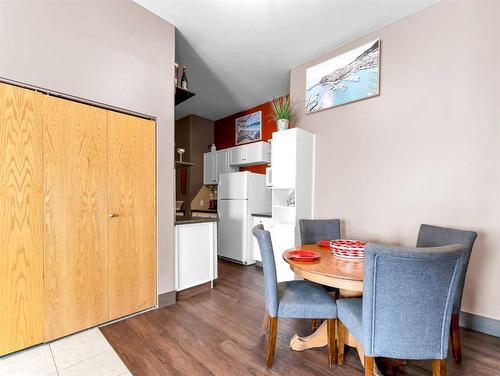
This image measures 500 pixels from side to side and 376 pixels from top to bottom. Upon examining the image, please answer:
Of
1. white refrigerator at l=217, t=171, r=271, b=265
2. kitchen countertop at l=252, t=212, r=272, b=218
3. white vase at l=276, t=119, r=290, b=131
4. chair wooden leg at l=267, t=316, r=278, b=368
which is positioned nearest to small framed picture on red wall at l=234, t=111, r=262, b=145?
white refrigerator at l=217, t=171, r=271, b=265

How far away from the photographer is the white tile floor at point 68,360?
1.59 metres

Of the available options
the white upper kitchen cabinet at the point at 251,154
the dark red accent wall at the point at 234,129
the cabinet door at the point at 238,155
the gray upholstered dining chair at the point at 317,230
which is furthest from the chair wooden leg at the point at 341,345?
the cabinet door at the point at 238,155

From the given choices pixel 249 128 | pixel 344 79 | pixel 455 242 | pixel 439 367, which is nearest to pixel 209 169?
pixel 249 128

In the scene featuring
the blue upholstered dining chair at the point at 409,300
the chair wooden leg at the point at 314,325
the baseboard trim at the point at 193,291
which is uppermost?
the blue upholstered dining chair at the point at 409,300

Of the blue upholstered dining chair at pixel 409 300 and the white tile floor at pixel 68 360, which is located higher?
the blue upholstered dining chair at pixel 409 300

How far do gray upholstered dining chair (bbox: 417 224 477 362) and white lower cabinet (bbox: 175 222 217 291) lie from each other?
2.20m

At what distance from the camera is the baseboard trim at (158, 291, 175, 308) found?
2523 mm

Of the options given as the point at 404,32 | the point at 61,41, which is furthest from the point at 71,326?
the point at 404,32

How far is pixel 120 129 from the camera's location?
2248 millimetres

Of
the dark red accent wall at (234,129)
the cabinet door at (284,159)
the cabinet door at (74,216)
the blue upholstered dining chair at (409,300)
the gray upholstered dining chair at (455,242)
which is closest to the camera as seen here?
the blue upholstered dining chair at (409,300)

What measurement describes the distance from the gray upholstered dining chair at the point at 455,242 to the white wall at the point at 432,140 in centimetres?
39

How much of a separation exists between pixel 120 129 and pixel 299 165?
2063 millimetres

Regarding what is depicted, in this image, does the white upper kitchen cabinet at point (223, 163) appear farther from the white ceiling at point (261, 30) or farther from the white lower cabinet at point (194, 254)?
the white lower cabinet at point (194, 254)

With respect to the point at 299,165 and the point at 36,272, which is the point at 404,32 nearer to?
the point at 299,165
